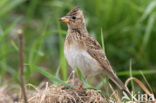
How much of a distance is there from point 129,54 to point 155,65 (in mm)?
470

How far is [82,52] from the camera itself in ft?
13.6

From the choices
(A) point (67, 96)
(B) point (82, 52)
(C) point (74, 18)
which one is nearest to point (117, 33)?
(C) point (74, 18)

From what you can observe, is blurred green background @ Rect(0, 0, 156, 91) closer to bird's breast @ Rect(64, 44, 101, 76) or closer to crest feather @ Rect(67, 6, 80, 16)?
crest feather @ Rect(67, 6, 80, 16)

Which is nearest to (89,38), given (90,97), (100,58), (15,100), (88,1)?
(100,58)

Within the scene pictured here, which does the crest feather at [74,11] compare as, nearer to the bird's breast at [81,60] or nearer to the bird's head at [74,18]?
the bird's head at [74,18]

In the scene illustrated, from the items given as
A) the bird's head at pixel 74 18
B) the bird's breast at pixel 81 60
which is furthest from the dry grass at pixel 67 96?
the bird's head at pixel 74 18

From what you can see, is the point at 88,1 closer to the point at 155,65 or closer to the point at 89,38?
the point at 155,65

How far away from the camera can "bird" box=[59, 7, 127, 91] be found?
4105 millimetres

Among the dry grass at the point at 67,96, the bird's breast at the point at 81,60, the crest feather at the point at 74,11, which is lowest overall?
the dry grass at the point at 67,96

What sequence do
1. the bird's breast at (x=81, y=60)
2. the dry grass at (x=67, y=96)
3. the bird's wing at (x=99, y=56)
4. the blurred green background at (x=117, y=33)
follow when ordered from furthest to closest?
the blurred green background at (x=117, y=33), the bird's wing at (x=99, y=56), the bird's breast at (x=81, y=60), the dry grass at (x=67, y=96)

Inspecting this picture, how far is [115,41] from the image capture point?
690 centimetres

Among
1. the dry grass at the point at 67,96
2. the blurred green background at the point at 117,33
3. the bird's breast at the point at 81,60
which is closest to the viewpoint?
the dry grass at the point at 67,96

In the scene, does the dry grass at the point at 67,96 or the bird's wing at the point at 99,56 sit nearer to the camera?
the dry grass at the point at 67,96

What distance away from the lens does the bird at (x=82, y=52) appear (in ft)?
13.5
